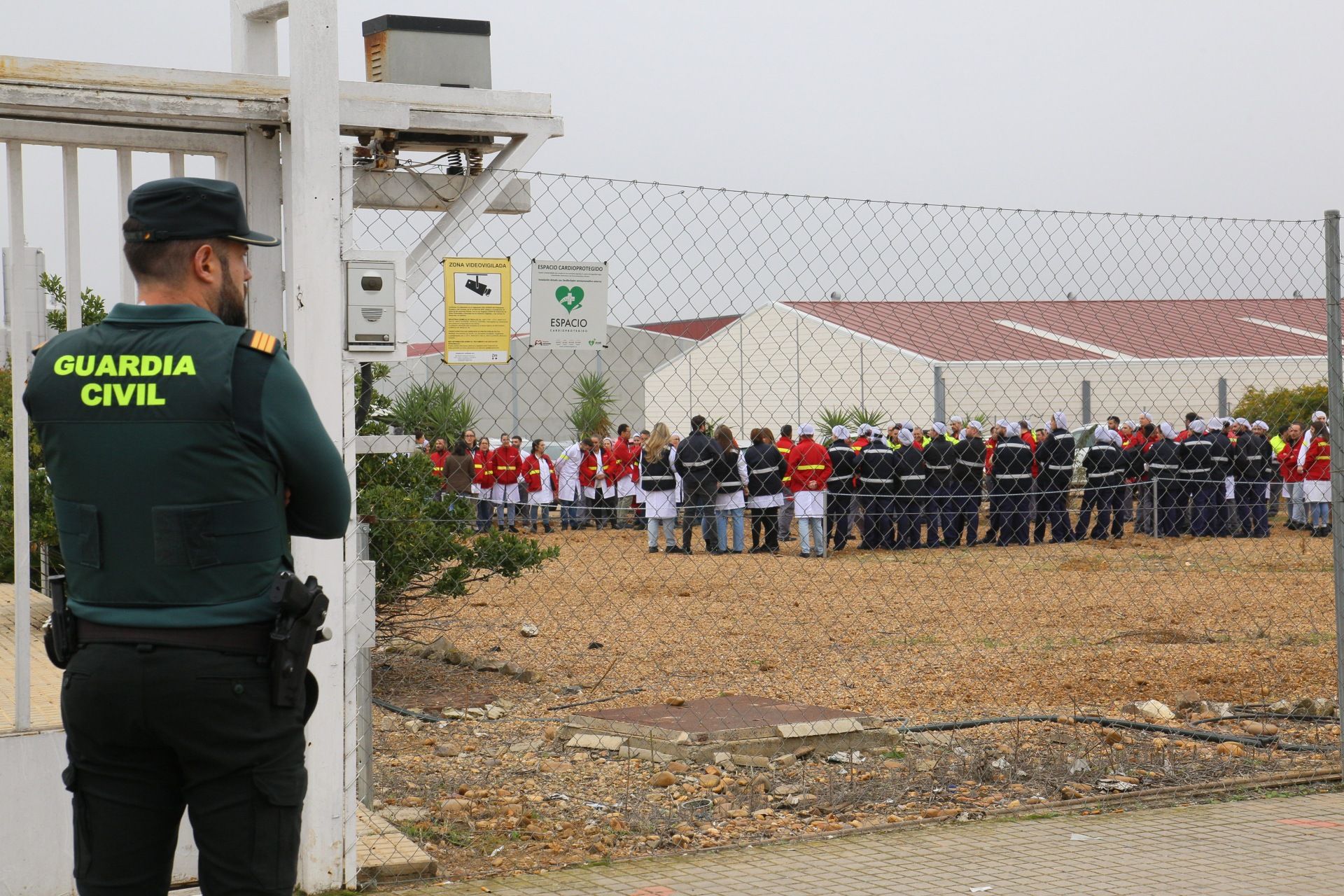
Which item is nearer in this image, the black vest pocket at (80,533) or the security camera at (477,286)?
the black vest pocket at (80,533)

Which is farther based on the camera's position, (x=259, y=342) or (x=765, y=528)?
(x=765, y=528)

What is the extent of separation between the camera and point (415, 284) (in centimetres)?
457

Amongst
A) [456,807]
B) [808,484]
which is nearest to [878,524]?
[808,484]

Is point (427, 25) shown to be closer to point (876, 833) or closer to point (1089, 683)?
point (876, 833)

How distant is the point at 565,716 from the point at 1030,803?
3362 millimetres

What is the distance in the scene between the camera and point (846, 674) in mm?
10180

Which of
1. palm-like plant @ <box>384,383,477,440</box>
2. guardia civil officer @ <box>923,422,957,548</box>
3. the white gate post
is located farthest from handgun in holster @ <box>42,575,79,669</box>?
guardia civil officer @ <box>923,422,957,548</box>

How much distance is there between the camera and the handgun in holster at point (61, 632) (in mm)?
2840

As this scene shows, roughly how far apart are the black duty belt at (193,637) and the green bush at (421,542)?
16.5 ft

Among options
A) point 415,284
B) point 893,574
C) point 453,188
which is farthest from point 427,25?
point 893,574

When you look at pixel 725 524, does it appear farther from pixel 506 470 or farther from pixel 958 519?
pixel 506 470

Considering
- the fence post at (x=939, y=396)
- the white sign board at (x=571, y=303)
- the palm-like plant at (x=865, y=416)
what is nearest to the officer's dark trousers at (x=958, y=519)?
the fence post at (x=939, y=396)

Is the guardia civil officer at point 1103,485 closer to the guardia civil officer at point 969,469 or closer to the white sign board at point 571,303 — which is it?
the guardia civil officer at point 969,469

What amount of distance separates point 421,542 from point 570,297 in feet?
13.2
